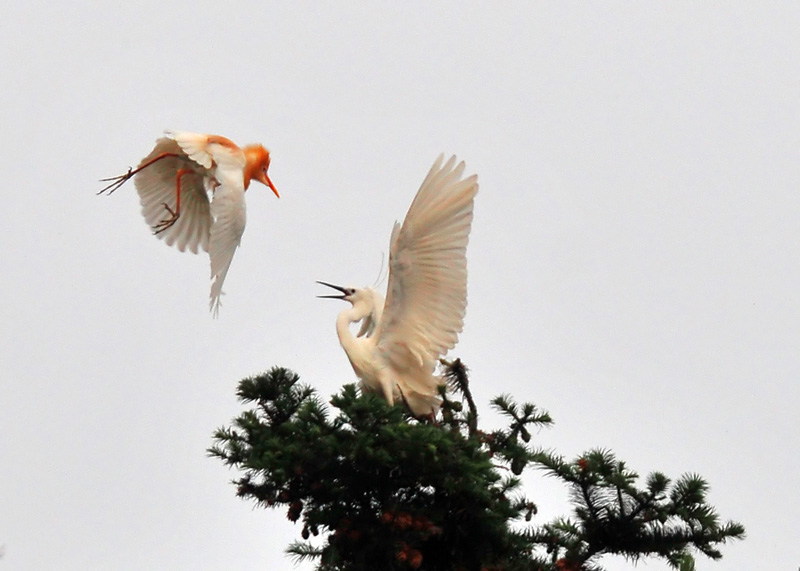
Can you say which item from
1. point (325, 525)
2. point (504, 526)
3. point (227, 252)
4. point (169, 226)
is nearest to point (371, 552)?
point (325, 525)

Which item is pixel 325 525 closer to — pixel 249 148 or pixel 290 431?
pixel 290 431

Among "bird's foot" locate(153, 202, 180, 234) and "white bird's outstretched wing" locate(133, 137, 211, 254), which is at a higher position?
"white bird's outstretched wing" locate(133, 137, 211, 254)

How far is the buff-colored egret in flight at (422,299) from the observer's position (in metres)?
9.86

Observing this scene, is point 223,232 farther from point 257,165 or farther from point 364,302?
A: point 257,165

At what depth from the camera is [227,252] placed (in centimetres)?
1049

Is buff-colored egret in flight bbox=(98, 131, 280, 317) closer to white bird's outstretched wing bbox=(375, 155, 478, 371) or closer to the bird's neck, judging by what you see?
the bird's neck

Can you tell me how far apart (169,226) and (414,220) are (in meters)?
3.46

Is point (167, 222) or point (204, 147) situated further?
point (167, 222)

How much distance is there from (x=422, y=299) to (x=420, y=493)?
2.34 metres

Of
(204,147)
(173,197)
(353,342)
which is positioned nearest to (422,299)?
(353,342)

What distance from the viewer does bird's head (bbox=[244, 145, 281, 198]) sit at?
12.5 m

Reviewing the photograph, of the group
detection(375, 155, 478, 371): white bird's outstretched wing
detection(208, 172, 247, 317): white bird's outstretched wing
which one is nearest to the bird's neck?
detection(375, 155, 478, 371): white bird's outstretched wing

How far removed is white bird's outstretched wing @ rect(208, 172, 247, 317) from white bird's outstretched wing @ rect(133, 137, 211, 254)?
1437mm

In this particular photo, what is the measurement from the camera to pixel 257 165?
12680 mm
